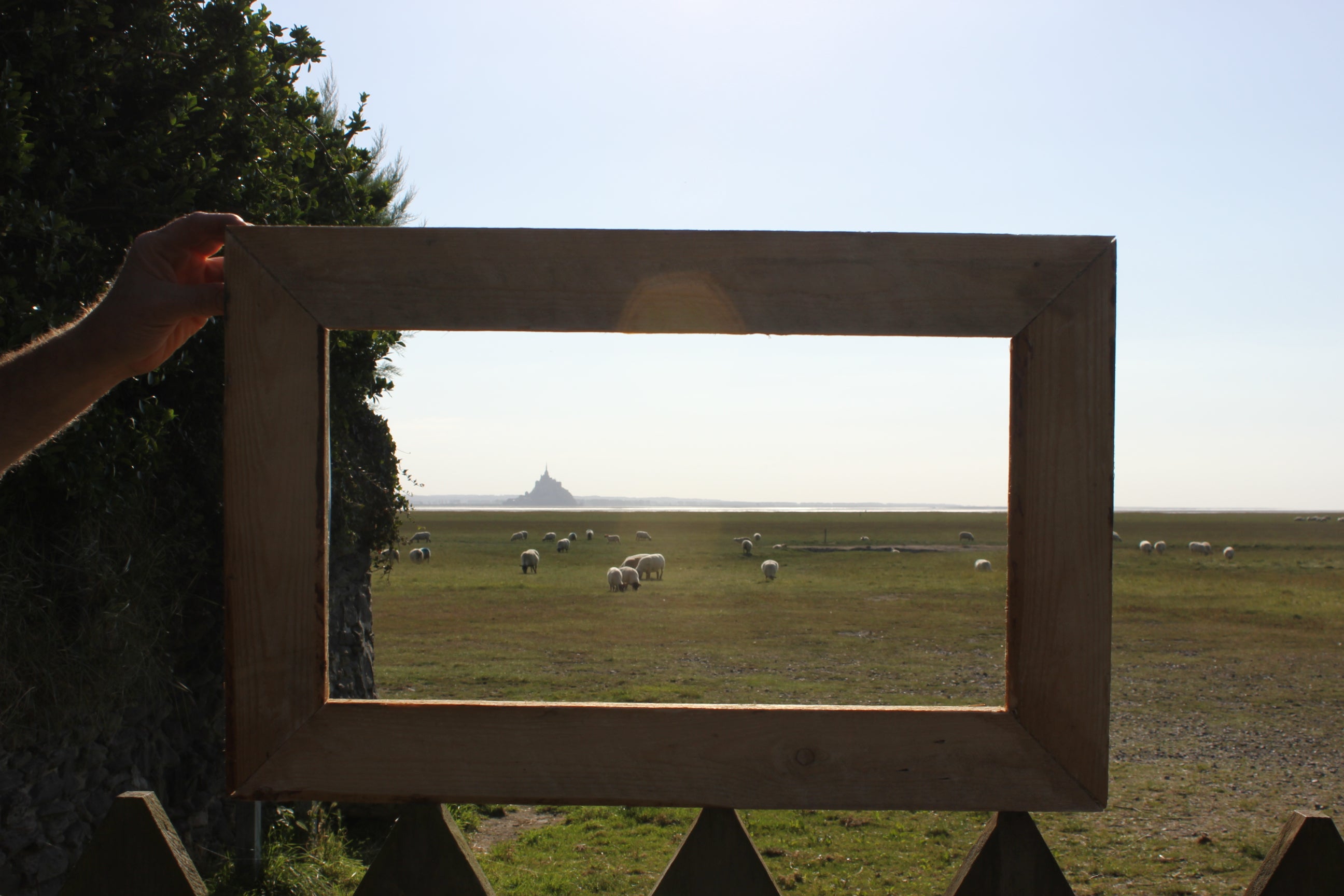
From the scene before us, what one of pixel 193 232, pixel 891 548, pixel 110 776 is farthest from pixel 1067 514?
pixel 891 548

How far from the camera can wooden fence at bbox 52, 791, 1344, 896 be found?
1275 mm

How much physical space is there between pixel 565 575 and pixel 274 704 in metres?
31.7

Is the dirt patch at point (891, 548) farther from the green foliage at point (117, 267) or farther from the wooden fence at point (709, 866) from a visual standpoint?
the wooden fence at point (709, 866)

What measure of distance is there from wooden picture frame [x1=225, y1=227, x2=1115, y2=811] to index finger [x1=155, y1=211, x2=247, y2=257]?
0.26ft

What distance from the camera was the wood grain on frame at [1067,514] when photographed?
1236 mm

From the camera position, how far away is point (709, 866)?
50.9 inches

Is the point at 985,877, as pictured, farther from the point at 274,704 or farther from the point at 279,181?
the point at 279,181

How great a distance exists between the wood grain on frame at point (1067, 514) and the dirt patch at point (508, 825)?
659 centimetres

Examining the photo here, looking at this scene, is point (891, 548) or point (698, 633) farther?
point (891, 548)

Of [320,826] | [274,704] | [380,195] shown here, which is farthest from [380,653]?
[274,704]

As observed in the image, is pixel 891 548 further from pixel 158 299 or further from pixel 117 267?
pixel 158 299

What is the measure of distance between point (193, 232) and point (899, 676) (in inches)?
556

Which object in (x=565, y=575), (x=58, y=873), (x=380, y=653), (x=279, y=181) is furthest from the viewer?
(x=565, y=575)

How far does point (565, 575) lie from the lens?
32344 millimetres
